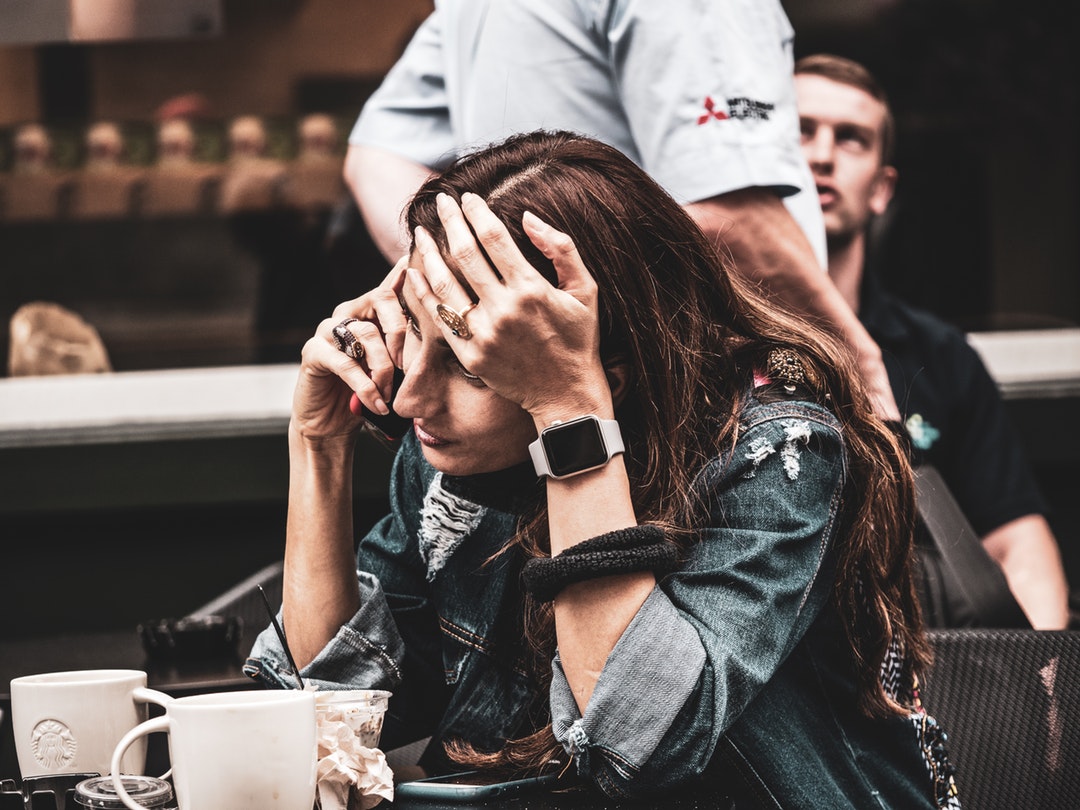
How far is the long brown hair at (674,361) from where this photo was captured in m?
1.38

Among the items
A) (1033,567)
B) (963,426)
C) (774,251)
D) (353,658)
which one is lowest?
(1033,567)

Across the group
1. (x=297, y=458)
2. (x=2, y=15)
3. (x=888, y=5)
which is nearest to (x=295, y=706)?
(x=297, y=458)

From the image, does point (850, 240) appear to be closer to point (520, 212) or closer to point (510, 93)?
point (510, 93)

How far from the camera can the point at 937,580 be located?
7.43ft

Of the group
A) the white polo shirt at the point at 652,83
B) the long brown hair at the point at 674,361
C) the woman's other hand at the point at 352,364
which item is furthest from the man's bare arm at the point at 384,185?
the long brown hair at the point at 674,361

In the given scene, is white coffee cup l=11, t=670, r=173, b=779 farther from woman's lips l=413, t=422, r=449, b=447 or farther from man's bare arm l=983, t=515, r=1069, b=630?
man's bare arm l=983, t=515, r=1069, b=630

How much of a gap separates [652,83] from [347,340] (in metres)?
0.66

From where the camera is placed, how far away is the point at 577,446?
1.29 metres

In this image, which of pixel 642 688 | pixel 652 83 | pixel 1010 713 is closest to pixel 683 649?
pixel 642 688

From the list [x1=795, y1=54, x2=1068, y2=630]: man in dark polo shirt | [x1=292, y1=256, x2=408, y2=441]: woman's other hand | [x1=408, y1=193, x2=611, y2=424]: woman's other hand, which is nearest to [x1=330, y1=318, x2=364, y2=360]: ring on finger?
[x1=292, y1=256, x2=408, y2=441]: woman's other hand

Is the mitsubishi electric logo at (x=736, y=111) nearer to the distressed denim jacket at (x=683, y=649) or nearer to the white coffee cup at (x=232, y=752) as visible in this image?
the distressed denim jacket at (x=683, y=649)

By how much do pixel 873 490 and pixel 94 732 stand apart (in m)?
0.83

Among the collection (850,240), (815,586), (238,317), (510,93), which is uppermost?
(510,93)

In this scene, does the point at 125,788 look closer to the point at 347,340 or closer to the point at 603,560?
the point at 603,560
